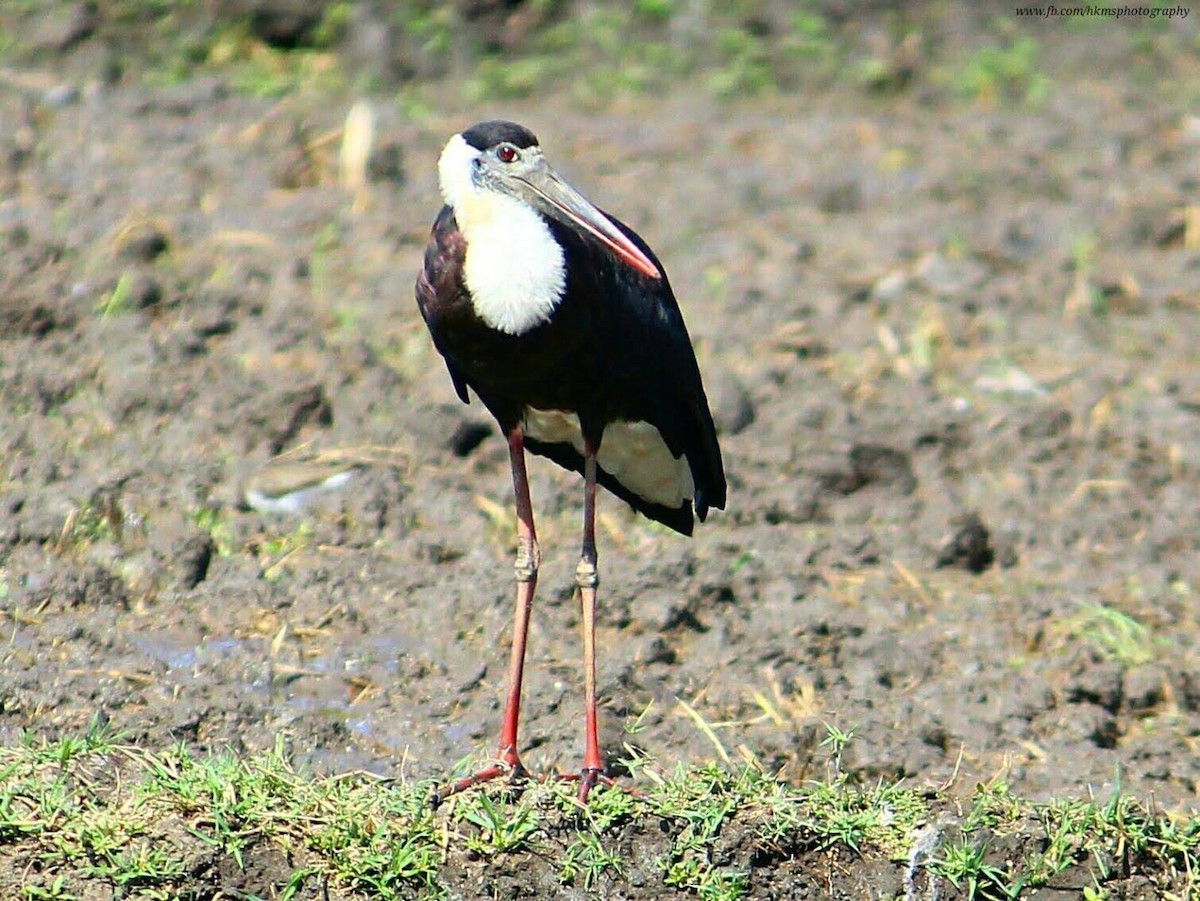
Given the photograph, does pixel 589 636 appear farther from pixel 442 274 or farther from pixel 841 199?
pixel 841 199

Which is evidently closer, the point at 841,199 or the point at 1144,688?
the point at 1144,688

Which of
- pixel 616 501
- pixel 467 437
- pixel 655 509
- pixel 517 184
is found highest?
pixel 517 184

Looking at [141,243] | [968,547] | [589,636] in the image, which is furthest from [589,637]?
[141,243]

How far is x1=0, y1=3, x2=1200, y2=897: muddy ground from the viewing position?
4867 mm

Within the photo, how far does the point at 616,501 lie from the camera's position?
20.1 ft

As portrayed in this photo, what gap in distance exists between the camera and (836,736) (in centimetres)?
454

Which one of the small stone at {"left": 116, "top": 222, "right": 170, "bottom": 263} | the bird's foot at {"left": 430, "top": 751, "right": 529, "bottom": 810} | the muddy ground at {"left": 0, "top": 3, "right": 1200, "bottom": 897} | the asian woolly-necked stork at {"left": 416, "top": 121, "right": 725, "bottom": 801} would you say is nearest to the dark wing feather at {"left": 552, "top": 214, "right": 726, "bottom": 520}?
the asian woolly-necked stork at {"left": 416, "top": 121, "right": 725, "bottom": 801}

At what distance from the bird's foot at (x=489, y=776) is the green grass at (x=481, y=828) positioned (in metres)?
0.03

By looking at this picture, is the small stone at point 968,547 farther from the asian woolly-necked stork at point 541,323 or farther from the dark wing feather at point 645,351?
the asian woolly-necked stork at point 541,323

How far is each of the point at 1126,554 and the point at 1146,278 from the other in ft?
7.43

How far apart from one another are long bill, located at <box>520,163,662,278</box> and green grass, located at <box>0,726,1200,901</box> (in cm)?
126

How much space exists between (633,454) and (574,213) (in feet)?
2.96

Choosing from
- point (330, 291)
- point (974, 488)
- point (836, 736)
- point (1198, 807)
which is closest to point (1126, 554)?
point (974, 488)

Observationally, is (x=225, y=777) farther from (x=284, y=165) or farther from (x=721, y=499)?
(x=284, y=165)
